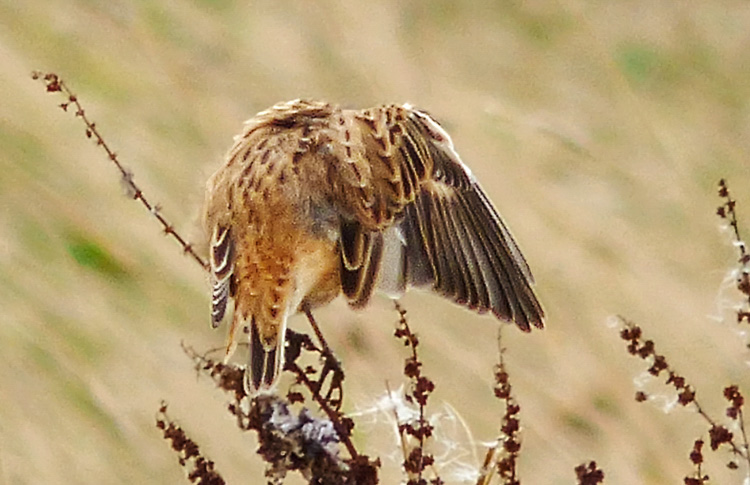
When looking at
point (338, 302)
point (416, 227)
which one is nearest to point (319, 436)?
point (416, 227)

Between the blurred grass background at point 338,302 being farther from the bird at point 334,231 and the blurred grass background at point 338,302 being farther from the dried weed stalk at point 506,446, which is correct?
the dried weed stalk at point 506,446

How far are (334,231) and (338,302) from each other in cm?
105

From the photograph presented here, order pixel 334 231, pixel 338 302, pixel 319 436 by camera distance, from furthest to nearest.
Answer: pixel 338 302 < pixel 334 231 < pixel 319 436

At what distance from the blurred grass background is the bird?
59 centimetres

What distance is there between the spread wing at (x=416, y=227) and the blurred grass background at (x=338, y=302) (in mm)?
580

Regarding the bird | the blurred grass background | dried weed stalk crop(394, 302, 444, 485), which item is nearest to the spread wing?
the bird

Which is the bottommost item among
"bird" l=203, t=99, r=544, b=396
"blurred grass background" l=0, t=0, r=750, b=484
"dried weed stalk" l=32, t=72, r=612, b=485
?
"dried weed stalk" l=32, t=72, r=612, b=485

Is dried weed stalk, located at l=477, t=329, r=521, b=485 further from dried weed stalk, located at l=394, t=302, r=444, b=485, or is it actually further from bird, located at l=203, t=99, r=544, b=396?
bird, located at l=203, t=99, r=544, b=396

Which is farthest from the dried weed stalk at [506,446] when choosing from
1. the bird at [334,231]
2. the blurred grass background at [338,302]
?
the blurred grass background at [338,302]

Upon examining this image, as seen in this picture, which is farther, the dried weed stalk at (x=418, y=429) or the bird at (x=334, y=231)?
the bird at (x=334, y=231)

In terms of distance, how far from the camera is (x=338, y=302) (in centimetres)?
234

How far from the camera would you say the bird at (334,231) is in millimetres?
1252

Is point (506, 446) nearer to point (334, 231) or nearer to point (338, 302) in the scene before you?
point (334, 231)

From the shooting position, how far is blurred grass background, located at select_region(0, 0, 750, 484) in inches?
A: 83.4
